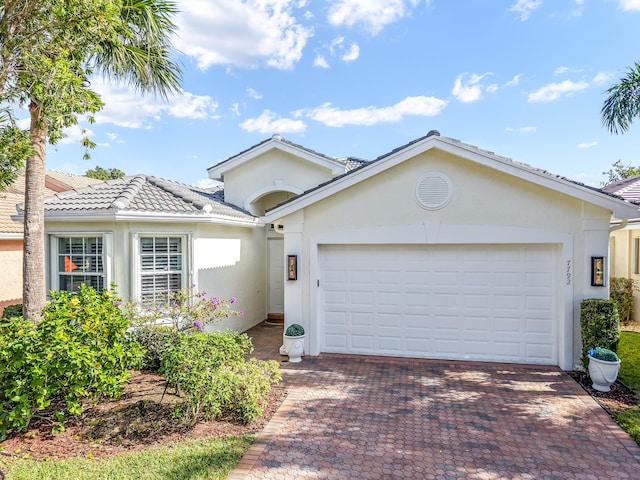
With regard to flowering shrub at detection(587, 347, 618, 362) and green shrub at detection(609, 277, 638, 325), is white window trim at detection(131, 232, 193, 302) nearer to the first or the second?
flowering shrub at detection(587, 347, 618, 362)

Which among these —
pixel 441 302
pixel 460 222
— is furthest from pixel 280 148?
pixel 441 302

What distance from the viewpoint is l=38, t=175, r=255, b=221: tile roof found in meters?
9.61

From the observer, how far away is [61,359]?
5531 mm

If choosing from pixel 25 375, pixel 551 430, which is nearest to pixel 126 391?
pixel 25 375

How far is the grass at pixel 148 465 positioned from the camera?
15.6ft

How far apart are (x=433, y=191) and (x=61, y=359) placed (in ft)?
27.9

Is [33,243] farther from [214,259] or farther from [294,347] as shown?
[294,347]

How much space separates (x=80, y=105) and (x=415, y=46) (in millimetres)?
13808

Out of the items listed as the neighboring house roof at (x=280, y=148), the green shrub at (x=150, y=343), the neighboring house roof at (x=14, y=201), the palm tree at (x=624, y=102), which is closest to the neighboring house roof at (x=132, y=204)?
the neighboring house roof at (x=14, y=201)

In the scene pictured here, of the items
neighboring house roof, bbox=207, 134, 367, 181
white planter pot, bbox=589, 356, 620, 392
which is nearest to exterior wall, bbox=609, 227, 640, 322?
white planter pot, bbox=589, 356, 620, 392

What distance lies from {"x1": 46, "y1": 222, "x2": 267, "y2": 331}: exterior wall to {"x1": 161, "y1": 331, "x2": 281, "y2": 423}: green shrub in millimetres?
4206

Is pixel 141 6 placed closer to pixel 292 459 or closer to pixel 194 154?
pixel 292 459

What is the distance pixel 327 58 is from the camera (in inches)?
704

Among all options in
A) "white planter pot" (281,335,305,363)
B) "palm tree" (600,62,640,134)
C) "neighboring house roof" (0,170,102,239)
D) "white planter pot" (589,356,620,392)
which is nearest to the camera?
"white planter pot" (589,356,620,392)
